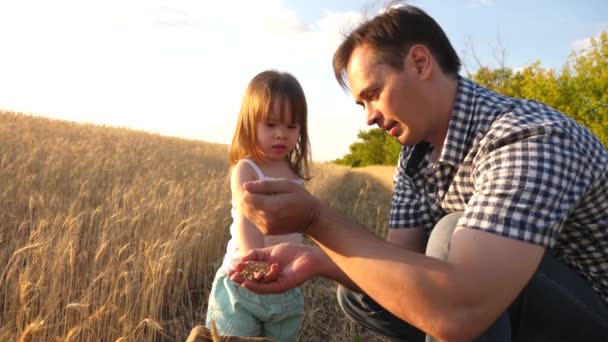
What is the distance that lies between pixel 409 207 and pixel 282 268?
0.59 metres

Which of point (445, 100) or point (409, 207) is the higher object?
point (445, 100)

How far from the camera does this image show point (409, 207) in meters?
2.08

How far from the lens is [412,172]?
2078mm

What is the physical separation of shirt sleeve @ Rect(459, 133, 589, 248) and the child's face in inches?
39.3

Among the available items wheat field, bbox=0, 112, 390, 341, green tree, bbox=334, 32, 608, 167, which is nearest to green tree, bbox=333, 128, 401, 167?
green tree, bbox=334, 32, 608, 167

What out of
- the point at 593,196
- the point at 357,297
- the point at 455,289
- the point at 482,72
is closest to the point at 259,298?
the point at 357,297

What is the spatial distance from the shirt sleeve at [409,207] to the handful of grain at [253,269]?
606 mm

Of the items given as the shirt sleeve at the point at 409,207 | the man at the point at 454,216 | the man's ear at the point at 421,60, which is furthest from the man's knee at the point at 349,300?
the man's ear at the point at 421,60

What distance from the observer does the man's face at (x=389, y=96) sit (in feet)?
5.52

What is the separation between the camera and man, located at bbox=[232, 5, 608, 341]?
1.27m

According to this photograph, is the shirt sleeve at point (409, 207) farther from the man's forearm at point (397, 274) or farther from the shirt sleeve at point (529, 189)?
the man's forearm at point (397, 274)

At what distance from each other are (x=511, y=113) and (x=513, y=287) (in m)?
0.53

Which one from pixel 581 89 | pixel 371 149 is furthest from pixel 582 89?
pixel 371 149

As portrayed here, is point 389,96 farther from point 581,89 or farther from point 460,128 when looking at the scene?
point 581,89
